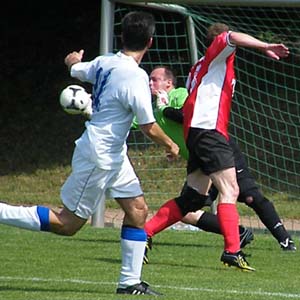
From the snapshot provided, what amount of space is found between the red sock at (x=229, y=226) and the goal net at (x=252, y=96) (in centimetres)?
538

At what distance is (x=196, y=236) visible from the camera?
11945 mm

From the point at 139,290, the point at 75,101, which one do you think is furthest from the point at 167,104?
the point at 139,290

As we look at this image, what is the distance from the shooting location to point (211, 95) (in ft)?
30.3

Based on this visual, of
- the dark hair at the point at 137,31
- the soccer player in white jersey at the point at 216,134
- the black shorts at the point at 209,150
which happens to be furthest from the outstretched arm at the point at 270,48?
the dark hair at the point at 137,31

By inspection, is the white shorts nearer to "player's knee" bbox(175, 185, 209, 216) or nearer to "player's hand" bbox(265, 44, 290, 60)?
"player's hand" bbox(265, 44, 290, 60)

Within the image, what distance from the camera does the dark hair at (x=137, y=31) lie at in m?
7.47

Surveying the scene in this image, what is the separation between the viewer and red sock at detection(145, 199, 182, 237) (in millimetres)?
9525

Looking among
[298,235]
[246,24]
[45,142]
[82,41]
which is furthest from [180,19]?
[82,41]

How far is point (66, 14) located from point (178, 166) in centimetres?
657

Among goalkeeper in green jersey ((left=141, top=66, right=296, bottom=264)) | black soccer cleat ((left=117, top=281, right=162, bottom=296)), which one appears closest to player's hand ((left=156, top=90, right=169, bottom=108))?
goalkeeper in green jersey ((left=141, top=66, right=296, bottom=264))

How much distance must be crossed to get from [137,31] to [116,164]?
0.83 metres

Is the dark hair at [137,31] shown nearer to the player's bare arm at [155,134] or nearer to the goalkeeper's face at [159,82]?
the player's bare arm at [155,134]

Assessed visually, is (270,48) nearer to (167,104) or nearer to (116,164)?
(116,164)

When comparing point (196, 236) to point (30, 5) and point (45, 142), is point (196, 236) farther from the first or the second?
point (30, 5)
